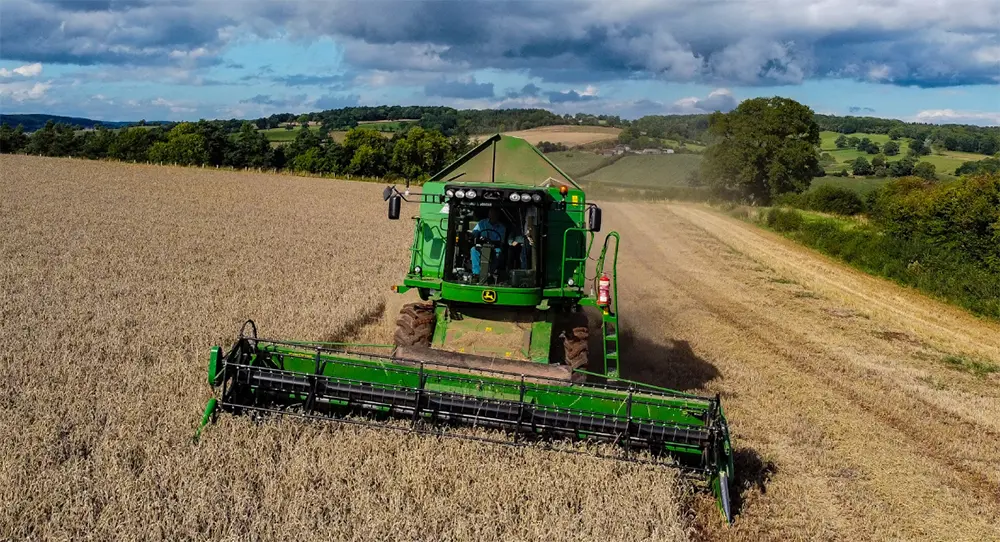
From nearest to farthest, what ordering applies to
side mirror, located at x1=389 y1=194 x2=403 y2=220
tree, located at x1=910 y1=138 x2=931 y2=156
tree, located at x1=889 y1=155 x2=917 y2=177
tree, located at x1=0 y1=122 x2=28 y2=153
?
side mirror, located at x1=389 y1=194 x2=403 y2=220
tree, located at x1=889 y1=155 x2=917 y2=177
tree, located at x1=910 y1=138 x2=931 y2=156
tree, located at x1=0 y1=122 x2=28 y2=153

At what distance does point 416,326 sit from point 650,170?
33.0 metres

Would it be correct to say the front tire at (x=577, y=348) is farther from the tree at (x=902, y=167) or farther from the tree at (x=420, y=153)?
the tree at (x=420, y=153)

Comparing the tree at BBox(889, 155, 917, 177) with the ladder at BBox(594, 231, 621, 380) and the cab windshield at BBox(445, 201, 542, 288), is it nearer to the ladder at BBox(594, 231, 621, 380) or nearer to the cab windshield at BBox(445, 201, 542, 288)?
the ladder at BBox(594, 231, 621, 380)

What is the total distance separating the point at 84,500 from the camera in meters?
4.91

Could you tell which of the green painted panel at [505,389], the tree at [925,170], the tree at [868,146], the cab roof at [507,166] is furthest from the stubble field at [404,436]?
the tree at [868,146]

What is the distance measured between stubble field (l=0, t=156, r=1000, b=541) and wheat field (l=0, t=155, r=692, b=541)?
0.08 ft

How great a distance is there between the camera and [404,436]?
6312mm

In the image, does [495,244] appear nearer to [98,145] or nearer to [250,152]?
[250,152]

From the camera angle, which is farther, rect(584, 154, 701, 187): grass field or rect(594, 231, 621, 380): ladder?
rect(584, 154, 701, 187): grass field

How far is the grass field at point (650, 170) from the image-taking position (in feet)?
111

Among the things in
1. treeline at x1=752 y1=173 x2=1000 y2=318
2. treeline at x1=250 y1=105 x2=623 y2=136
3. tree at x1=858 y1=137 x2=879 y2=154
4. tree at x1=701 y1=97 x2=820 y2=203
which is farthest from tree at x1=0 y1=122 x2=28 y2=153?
tree at x1=858 y1=137 x2=879 y2=154

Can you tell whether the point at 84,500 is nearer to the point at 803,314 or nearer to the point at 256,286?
the point at 256,286

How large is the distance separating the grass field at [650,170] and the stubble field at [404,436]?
14.5 meters

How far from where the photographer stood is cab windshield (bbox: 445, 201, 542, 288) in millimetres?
8000
